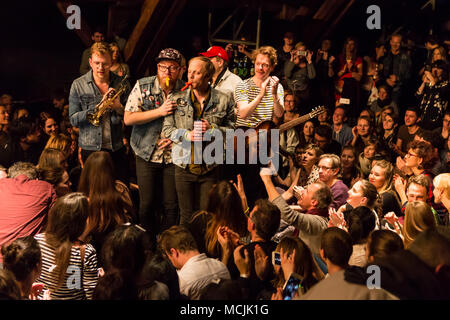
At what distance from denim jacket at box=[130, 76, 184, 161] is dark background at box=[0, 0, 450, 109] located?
12.5 ft

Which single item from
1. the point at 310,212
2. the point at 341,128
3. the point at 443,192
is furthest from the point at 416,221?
the point at 341,128

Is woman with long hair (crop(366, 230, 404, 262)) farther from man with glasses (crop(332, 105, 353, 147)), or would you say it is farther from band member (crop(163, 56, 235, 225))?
man with glasses (crop(332, 105, 353, 147))

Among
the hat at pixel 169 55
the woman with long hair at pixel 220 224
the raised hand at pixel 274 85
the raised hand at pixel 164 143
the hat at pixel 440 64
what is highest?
the hat at pixel 440 64

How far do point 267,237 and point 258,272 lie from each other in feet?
0.76

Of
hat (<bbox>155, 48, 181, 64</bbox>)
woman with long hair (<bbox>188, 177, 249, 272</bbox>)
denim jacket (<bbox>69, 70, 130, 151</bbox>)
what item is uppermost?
hat (<bbox>155, 48, 181, 64</bbox>)

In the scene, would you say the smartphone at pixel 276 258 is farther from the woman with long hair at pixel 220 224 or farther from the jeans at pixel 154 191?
the jeans at pixel 154 191

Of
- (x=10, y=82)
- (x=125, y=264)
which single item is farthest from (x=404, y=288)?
(x=10, y=82)

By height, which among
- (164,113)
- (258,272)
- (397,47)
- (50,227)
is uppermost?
(397,47)

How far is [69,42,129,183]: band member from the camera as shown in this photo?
4.33 meters

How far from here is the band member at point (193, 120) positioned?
4012mm

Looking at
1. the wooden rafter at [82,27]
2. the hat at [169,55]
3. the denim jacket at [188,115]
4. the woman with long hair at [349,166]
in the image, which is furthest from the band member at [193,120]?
the wooden rafter at [82,27]

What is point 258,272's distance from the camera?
123 inches

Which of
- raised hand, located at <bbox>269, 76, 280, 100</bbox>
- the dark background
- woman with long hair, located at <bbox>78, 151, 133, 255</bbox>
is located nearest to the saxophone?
woman with long hair, located at <bbox>78, 151, 133, 255</bbox>
